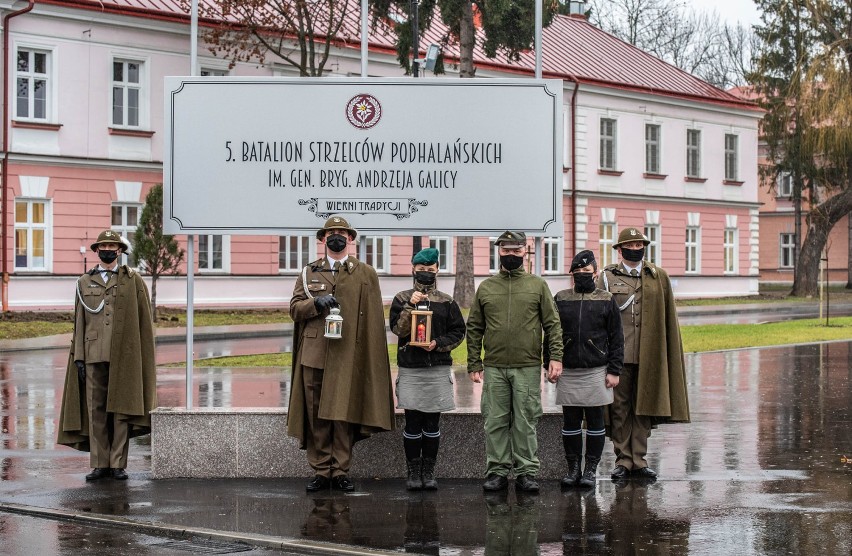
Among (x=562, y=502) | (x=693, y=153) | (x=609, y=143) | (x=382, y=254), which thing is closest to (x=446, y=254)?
(x=382, y=254)

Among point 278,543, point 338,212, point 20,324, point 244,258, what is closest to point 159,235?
point 20,324

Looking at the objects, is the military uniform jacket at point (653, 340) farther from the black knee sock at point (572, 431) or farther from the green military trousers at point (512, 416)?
the green military trousers at point (512, 416)

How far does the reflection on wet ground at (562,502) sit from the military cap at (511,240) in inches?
73.0

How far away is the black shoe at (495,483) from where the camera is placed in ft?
32.0

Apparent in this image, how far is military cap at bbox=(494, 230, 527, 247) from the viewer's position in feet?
32.3

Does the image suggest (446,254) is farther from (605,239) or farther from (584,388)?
(584,388)

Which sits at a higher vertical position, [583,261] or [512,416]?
[583,261]

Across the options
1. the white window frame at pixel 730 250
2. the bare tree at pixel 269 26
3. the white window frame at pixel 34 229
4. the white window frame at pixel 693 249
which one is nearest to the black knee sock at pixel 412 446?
the white window frame at pixel 34 229

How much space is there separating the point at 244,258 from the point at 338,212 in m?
27.7

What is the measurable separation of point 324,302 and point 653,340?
2657 millimetres

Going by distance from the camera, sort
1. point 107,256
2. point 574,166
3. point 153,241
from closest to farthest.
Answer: point 107,256
point 153,241
point 574,166

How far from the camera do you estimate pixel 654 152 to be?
5056 centimetres

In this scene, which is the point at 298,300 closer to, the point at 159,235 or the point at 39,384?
the point at 39,384

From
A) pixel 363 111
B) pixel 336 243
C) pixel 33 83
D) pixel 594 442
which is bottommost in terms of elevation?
pixel 594 442
